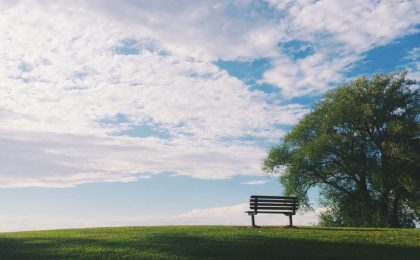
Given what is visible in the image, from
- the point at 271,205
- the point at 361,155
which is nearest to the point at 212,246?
the point at 271,205

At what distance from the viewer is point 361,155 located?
1650 inches

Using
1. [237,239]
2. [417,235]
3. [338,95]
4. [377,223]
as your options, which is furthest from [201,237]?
[338,95]

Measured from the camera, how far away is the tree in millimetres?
40281

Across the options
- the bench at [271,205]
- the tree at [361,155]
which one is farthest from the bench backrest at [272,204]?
the tree at [361,155]

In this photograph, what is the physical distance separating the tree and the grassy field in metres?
17.3

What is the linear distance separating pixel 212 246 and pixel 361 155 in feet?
85.5

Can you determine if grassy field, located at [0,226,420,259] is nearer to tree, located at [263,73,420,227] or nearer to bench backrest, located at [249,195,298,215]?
bench backrest, located at [249,195,298,215]

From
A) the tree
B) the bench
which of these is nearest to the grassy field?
the bench

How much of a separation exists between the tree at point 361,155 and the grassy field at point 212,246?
56.8ft

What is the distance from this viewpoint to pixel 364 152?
42.1 m

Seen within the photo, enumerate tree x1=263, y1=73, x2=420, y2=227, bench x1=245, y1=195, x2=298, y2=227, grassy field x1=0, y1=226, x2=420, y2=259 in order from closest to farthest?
1. grassy field x1=0, y1=226, x2=420, y2=259
2. bench x1=245, y1=195, x2=298, y2=227
3. tree x1=263, y1=73, x2=420, y2=227

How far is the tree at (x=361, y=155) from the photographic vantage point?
1586 inches

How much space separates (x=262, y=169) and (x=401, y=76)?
14979 millimetres

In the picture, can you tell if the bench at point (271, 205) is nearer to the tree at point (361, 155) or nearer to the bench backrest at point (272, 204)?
the bench backrest at point (272, 204)
